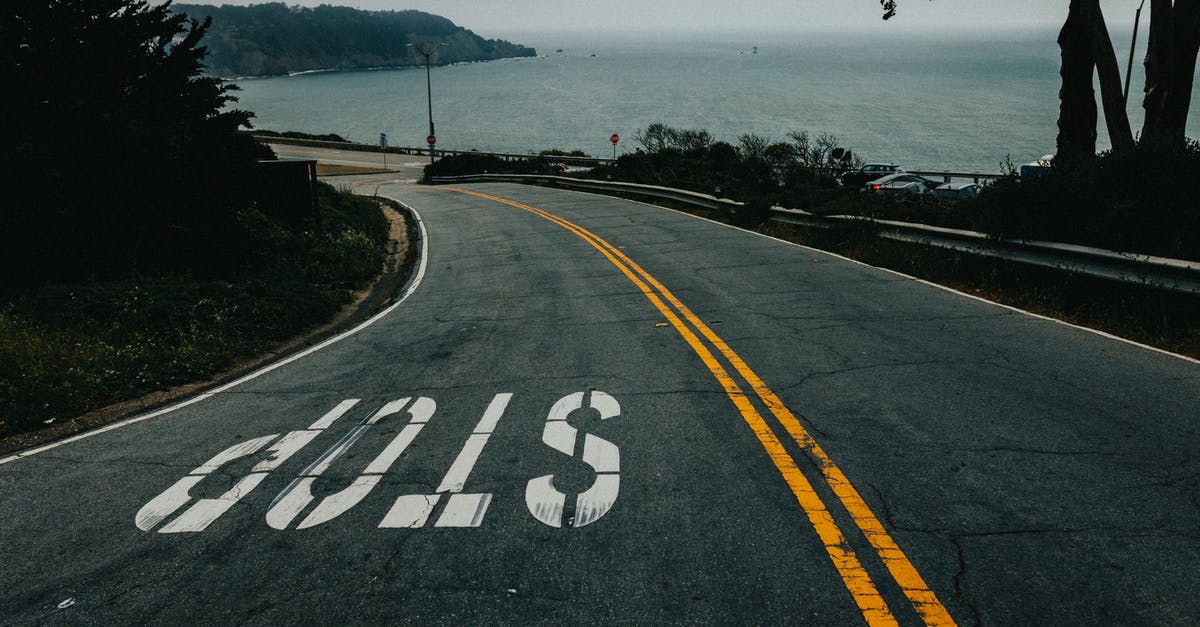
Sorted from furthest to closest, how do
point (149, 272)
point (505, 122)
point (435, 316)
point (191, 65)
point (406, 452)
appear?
point (505, 122) < point (191, 65) < point (149, 272) < point (435, 316) < point (406, 452)

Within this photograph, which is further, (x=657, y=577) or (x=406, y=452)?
(x=406, y=452)

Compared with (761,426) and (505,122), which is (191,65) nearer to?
(761,426)

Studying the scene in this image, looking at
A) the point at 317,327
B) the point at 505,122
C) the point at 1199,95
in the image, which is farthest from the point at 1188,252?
the point at 1199,95

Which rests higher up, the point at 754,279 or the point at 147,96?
the point at 147,96

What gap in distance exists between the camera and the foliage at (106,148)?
10.7 m

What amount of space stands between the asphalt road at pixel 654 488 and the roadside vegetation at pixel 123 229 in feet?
6.06

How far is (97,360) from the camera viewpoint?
8.58 metres

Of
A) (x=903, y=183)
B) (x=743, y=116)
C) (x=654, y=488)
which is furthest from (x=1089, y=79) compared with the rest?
(x=743, y=116)

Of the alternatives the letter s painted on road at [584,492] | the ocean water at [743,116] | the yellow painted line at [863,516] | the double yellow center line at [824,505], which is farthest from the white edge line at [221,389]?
the ocean water at [743,116]

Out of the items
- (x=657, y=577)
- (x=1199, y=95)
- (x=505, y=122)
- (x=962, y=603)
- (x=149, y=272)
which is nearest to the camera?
(x=962, y=603)

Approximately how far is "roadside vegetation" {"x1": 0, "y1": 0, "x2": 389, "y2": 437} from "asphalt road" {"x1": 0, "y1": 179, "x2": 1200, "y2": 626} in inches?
72.7

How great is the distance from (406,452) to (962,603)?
3.96m

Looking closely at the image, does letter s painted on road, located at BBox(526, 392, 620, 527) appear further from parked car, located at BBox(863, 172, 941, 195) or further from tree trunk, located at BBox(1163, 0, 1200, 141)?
parked car, located at BBox(863, 172, 941, 195)

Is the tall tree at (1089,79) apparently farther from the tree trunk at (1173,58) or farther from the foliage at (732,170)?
the foliage at (732,170)
